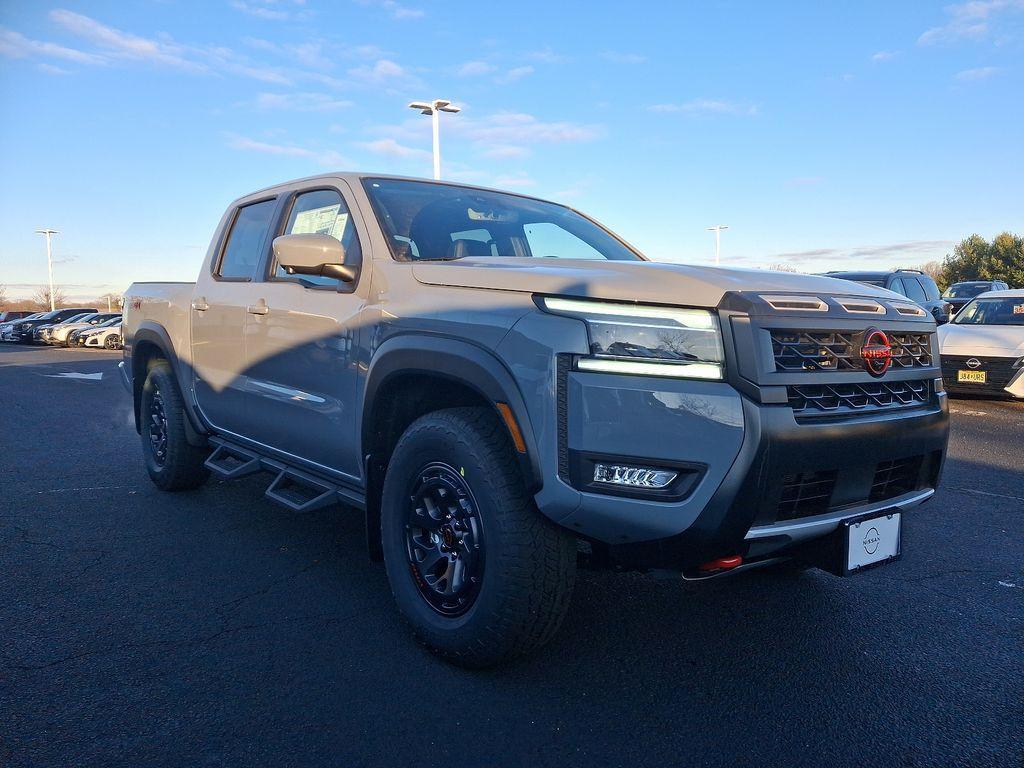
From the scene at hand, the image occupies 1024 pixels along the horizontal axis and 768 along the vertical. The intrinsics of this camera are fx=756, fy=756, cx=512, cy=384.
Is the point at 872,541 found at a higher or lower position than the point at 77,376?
higher

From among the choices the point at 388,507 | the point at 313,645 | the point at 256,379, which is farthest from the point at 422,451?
the point at 256,379

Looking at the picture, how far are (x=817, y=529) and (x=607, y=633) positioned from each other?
102 centimetres

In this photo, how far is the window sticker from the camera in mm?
3600

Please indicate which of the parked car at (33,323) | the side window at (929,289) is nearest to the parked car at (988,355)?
the side window at (929,289)

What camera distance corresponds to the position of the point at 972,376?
9.44 m

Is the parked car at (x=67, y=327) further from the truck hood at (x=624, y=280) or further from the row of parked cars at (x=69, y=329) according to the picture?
the truck hood at (x=624, y=280)

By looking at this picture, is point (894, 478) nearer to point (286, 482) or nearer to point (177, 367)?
point (286, 482)

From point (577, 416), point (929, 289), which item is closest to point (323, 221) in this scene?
point (577, 416)

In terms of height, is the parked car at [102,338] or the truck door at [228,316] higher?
the truck door at [228,316]

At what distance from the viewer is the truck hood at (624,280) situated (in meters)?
2.33

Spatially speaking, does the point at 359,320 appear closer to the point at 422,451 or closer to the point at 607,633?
the point at 422,451

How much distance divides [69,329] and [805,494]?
3262 centimetres

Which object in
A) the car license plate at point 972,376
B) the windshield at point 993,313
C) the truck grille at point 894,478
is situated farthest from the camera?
the windshield at point 993,313

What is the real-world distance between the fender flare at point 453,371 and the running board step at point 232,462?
1.27m
